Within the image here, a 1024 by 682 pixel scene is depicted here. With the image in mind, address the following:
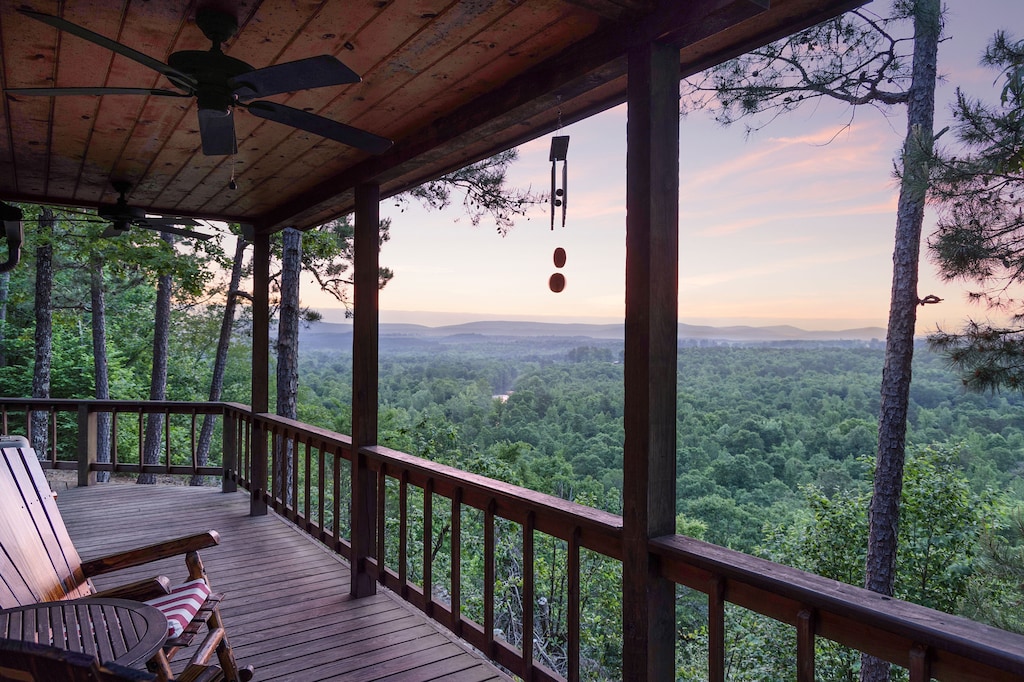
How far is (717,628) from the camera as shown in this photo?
1.67 meters

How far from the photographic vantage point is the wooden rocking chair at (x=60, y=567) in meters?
2.14

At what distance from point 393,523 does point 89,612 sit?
11.9 metres

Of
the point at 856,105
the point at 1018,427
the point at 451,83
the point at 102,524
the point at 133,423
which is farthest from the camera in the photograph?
the point at 133,423

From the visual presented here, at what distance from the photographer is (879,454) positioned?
283 inches

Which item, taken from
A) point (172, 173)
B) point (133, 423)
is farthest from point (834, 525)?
point (133, 423)

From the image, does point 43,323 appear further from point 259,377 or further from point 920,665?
point 920,665

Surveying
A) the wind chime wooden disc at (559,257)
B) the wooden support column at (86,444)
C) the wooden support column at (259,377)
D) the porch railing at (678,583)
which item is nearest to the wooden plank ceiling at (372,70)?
the wind chime wooden disc at (559,257)

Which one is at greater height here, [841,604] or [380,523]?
[841,604]

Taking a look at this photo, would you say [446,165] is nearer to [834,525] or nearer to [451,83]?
[451,83]

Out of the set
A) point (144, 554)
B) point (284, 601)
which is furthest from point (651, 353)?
point (284, 601)

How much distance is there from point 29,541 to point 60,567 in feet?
0.56

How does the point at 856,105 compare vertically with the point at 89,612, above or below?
above

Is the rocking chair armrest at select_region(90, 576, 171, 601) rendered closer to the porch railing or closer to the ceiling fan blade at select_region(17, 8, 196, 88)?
the porch railing

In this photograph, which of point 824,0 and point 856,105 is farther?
point 856,105
